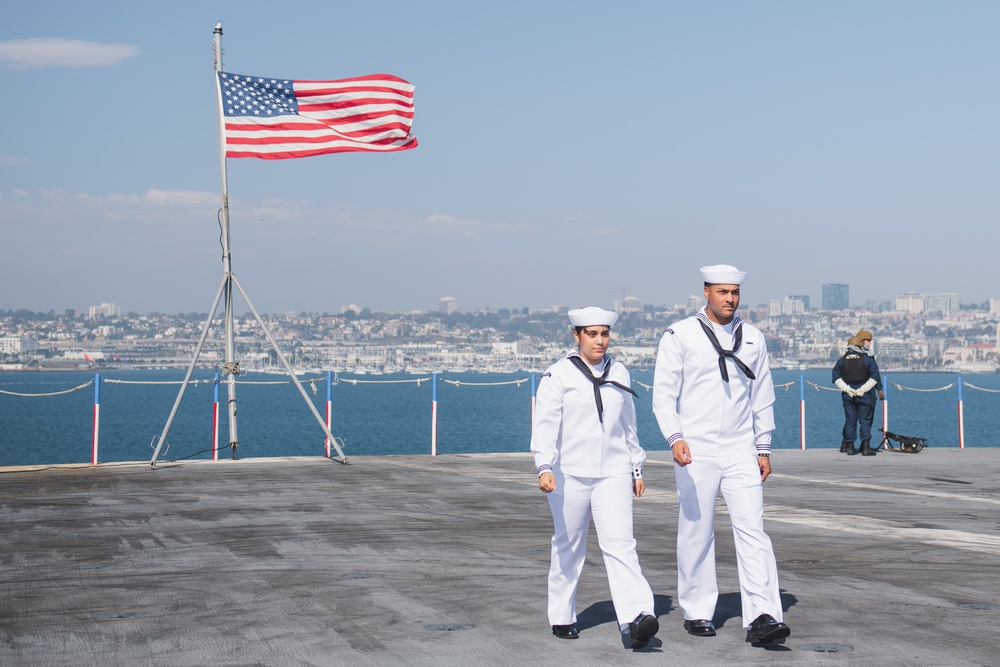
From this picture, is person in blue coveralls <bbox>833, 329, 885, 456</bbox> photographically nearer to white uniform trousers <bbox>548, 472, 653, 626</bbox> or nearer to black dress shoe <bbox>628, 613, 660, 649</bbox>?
white uniform trousers <bbox>548, 472, 653, 626</bbox>

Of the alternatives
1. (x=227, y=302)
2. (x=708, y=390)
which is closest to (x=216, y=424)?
(x=227, y=302)

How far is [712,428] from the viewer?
7285 mm

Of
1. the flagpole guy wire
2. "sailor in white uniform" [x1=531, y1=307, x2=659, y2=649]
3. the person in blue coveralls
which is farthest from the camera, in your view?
the person in blue coveralls

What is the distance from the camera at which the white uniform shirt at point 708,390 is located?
24.0ft

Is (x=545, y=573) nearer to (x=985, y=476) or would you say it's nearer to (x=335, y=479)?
(x=335, y=479)

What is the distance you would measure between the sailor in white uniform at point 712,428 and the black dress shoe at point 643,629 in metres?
0.58

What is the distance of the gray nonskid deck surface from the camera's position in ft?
22.2

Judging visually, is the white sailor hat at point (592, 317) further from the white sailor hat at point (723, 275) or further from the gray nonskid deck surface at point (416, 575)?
the gray nonskid deck surface at point (416, 575)

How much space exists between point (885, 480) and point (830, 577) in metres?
8.49

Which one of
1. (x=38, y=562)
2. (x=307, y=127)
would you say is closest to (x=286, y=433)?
(x=307, y=127)

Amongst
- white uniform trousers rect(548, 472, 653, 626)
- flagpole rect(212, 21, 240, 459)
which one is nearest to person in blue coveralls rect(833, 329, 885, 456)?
flagpole rect(212, 21, 240, 459)

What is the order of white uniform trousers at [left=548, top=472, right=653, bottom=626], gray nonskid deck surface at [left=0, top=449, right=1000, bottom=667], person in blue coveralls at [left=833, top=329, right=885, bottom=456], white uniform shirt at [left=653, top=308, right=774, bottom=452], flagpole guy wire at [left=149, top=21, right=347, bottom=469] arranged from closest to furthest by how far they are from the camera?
gray nonskid deck surface at [left=0, top=449, right=1000, bottom=667]
white uniform trousers at [left=548, top=472, right=653, bottom=626]
white uniform shirt at [left=653, top=308, right=774, bottom=452]
flagpole guy wire at [left=149, top=21, right=347, bottom=469]
person in blue coveralls at [left=833, top=329, right=885, bottom=456]

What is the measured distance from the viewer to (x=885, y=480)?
17047 millimetres

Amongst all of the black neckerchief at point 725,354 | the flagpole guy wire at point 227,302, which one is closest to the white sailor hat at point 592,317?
the black neckerchief at point 725,354
